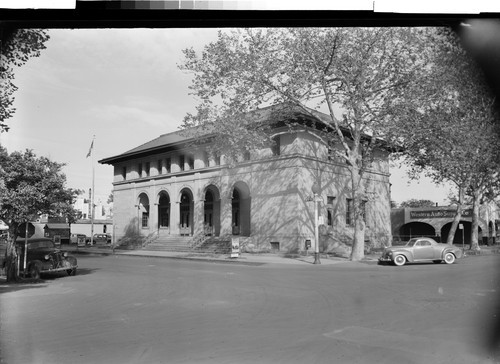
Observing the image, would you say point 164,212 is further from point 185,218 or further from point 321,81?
point 321,81

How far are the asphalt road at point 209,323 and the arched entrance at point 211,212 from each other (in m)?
1.40

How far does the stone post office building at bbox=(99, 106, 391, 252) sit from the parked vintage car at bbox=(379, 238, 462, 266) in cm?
496

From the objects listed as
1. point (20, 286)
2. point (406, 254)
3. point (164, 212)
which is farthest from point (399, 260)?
point (20, 286)

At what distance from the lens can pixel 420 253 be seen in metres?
14.1

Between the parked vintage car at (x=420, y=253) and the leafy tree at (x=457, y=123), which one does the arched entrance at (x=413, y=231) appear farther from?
the leafy tree at (x=457, y=123)

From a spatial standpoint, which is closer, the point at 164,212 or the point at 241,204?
the point at 164,212

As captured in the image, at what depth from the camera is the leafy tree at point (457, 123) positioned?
3.88m

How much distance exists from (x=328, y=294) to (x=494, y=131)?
457 cm

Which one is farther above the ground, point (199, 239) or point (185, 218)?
point (185, 218)

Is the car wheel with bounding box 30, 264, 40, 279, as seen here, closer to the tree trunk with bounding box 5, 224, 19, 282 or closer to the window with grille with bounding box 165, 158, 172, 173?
the tree trunk with bounding box 5, 224, 19, 282

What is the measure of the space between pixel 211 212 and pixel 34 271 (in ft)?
11.9

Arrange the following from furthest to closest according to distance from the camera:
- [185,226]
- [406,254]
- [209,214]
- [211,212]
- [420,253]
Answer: [420,253] → [406,254] → [209,214] → [211,212] → [185,226]

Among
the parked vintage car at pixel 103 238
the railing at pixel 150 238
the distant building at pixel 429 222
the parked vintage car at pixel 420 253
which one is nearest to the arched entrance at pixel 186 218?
the railing at pixel 150 238

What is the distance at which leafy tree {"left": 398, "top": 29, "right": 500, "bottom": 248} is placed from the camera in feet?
12.7
